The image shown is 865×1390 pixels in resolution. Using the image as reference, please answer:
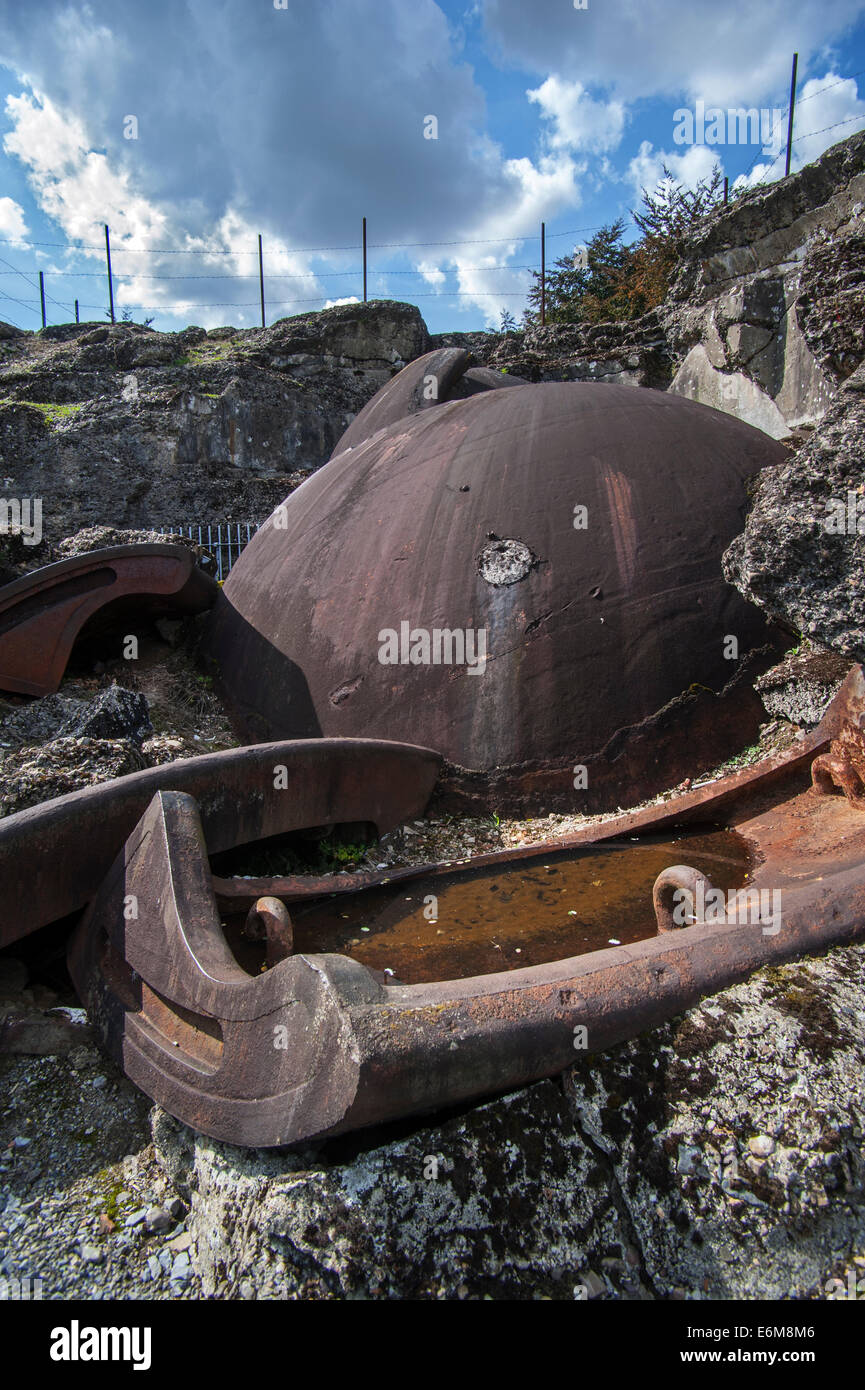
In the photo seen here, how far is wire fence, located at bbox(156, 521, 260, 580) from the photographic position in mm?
12992

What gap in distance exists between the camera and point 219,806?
8.14 feet

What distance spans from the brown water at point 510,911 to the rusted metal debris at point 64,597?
2.52 meters

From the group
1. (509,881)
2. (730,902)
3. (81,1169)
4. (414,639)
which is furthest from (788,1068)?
(414,639)

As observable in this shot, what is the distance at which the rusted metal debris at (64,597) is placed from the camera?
420 centimetres

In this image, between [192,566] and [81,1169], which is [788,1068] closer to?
[81,1169]

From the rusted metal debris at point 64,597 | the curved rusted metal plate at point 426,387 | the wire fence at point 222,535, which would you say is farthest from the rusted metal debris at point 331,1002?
the wire fence at point 222,535

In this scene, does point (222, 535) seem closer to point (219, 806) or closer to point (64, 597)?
point (64, 597)

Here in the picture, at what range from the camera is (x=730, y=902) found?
1.94 meters

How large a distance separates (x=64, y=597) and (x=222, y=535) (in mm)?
9643

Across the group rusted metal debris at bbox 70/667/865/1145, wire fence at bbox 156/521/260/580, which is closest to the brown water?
rusted metal debris at bbox 70/667/865/1145

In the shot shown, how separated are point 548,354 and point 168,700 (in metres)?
12.7

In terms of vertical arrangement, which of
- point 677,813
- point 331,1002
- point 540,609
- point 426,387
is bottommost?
point 677,813

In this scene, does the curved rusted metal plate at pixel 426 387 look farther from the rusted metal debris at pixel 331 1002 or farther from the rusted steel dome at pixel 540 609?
the rusted metal debris at pixel 331 1002

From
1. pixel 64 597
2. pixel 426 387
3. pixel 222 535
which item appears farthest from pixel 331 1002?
pixel 222 535
